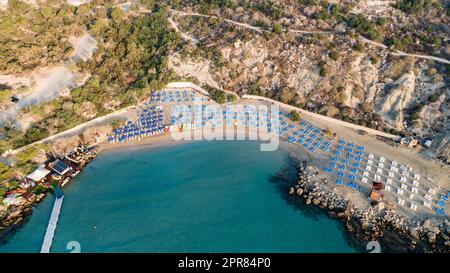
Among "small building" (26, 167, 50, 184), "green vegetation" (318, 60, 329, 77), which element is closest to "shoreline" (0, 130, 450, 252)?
"small building" (26, 167, 50, 184)

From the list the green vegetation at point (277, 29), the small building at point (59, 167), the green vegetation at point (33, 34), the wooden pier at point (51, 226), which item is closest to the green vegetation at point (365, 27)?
the green vegetation at point (277, 29)

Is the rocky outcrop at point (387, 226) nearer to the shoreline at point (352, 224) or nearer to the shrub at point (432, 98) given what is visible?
the shoreline at point (352, 224)

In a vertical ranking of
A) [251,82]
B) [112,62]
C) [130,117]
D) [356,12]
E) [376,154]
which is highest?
[356,12]

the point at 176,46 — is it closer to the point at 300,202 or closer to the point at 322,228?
the point at 300,202

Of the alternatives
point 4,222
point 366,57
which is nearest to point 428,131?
point 366,57

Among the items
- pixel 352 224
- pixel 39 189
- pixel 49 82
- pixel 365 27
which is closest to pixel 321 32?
pixel 365 27

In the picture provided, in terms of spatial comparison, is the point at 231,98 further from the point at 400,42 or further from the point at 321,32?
the point at 400,42
